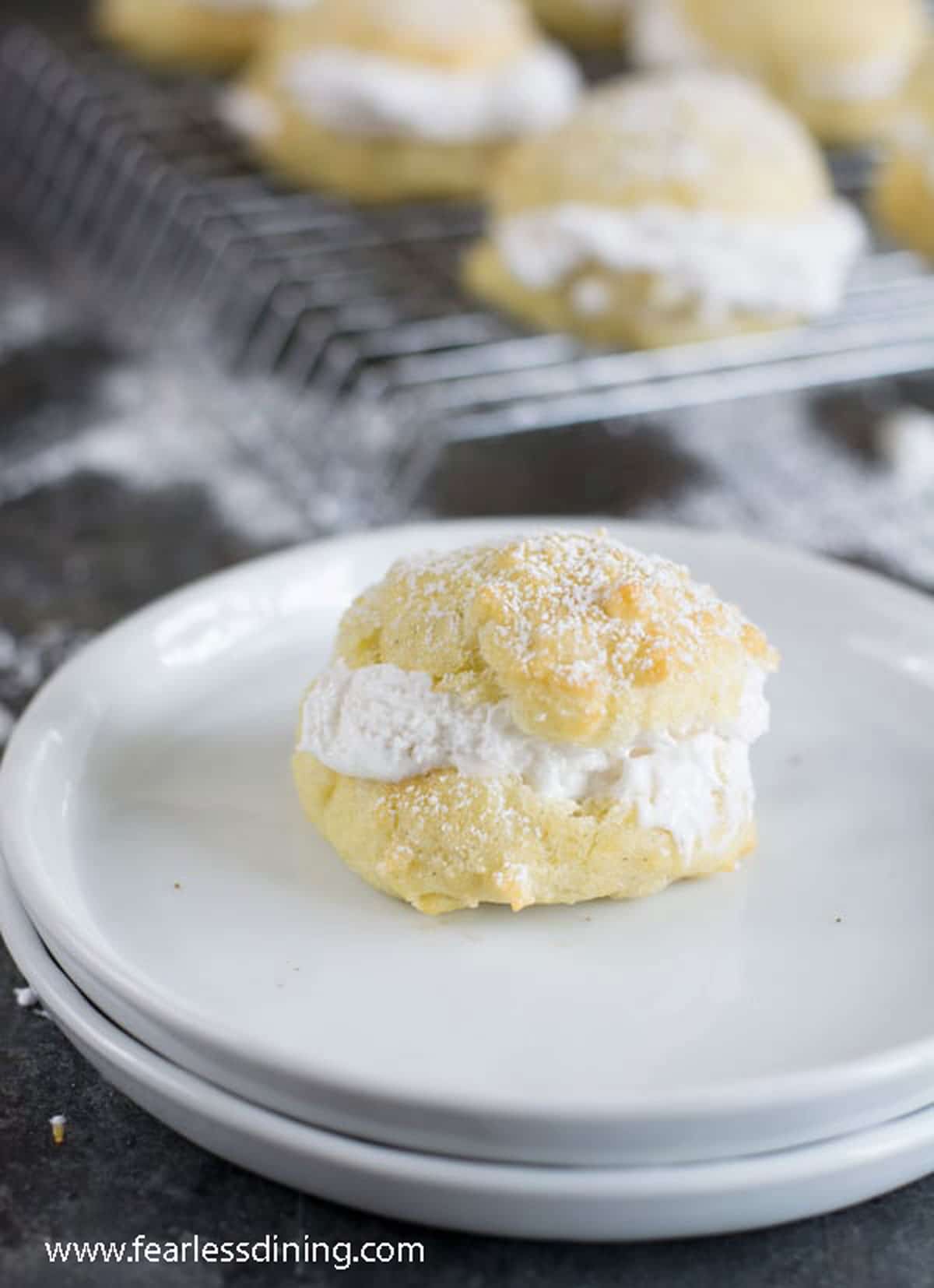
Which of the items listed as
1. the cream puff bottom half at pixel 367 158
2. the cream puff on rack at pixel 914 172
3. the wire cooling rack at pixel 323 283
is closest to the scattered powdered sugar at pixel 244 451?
the wire cooling rack at pixel 323 283

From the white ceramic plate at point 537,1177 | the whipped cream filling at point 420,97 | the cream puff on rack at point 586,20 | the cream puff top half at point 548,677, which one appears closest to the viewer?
the white ceramic plate at point 537,1177

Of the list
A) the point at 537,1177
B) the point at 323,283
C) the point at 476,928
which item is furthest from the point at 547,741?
the point at 323,283

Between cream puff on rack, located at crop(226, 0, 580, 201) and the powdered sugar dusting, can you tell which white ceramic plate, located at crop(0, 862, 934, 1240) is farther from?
cream puff on rack, located at crop(226, 0, 580, 201)

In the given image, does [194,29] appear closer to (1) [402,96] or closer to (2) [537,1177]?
(1) [402,96]

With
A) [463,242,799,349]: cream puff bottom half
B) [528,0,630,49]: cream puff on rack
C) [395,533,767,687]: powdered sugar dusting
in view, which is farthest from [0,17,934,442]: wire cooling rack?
[395,533,767,687]: powdered sugar dusting

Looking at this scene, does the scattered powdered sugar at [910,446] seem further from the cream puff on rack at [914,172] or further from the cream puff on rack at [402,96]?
the cream puff on rack at [402,96]

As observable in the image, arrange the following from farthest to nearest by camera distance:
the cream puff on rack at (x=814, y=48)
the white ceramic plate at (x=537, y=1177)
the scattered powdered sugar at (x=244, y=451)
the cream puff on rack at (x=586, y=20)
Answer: the cream puff on rack at (x=586, y=20) → the cream puff on rack at (x=814, y=48) → the scattered powdered sugar at (x=244, y=451) → the white ceramic plate at (x=537, y=1177)
